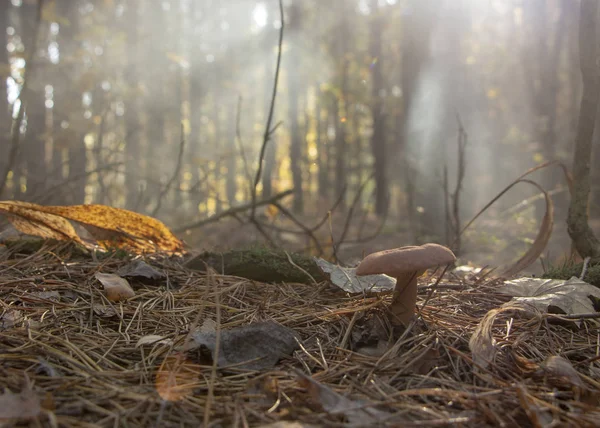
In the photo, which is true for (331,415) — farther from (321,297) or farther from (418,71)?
(418,71)

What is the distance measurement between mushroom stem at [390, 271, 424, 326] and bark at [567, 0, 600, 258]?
142 cm

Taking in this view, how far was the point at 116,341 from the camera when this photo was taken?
160cm

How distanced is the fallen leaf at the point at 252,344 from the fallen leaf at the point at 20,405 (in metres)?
0.48

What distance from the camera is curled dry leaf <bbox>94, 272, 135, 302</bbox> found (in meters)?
1.93

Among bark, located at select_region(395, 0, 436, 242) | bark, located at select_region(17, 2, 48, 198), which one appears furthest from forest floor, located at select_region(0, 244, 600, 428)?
bark, located at select_region(17, 2, 48, 198)

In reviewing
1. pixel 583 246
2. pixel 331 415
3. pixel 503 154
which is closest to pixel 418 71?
pixel 583 246

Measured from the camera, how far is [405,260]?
4.80 ft

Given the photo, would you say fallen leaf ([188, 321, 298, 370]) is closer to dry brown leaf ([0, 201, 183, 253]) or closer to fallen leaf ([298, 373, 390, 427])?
fallen leaf ([298, 373, 390, 427])

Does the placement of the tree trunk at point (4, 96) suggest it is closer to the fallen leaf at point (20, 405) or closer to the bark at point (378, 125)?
the bark at point (378, 125)

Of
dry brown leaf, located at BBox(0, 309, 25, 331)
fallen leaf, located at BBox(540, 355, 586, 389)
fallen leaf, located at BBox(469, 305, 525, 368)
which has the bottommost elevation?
fallen leaf, located at BBox(540, 355, 586, 389)

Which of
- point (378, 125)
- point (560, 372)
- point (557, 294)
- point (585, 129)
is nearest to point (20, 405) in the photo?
point (560, 372)

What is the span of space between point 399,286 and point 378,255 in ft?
0.86

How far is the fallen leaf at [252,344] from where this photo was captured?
1469 mm

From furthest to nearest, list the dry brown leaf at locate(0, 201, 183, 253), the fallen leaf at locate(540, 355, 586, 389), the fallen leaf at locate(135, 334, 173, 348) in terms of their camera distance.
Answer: the dry brown leaf at locate(0, 201, 183, 253)
the fallen leaf at locate(135, 334, 173, 348)
the fallen leaf at locate(540, 355, 586, 389)
